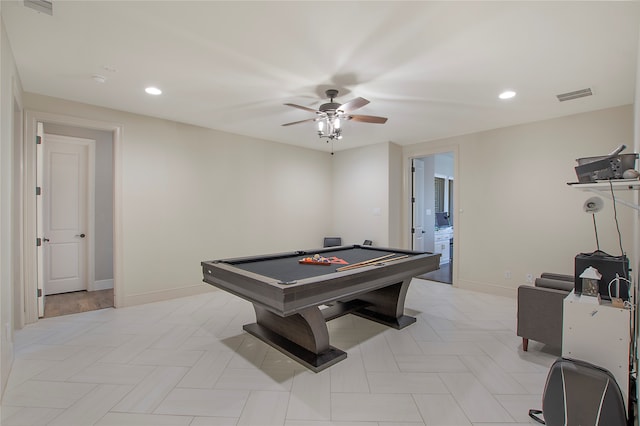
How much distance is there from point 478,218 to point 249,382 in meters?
4.21

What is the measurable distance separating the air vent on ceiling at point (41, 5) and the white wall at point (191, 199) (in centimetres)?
200

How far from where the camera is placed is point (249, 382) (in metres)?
2.24

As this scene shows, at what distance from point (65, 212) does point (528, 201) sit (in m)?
7.06

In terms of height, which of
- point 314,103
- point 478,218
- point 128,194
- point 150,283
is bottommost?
point 150,283

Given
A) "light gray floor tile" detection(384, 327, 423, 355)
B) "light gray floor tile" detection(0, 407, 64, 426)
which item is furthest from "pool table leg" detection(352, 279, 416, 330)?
"light gray floor tile" detection(0, 407, 64, 426)

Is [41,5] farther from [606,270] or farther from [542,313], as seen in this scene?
[542,313]

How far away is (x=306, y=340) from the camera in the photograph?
262cm

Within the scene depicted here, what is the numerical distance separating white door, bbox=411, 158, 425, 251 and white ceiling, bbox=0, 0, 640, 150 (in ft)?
6.99

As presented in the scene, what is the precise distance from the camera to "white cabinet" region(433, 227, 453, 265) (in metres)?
6.88

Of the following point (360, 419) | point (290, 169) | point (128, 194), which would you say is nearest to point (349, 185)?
point (290, 169)

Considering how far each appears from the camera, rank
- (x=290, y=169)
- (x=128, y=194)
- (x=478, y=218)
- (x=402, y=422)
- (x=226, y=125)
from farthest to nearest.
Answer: (x=290, y=169)
(x=478, y=218)
(x=226, y=125)
(x=128, y=194)
(x=402, y=422)

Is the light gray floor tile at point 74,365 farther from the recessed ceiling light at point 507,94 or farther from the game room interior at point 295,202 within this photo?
the recessed ceiling light at point 507,94

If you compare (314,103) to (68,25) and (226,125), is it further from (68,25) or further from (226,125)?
(68,25)

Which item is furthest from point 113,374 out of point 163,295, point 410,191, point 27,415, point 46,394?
point 410,191
